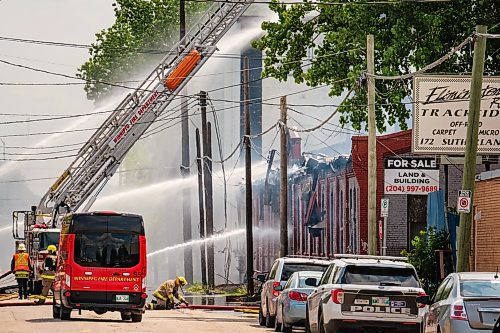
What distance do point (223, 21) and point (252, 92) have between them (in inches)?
1810

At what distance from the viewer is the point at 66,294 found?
31094mm

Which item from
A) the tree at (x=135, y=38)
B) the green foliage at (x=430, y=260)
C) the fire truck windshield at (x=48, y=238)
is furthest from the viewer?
the tree at (x=135, y=38)

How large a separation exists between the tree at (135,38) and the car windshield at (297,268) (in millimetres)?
50226

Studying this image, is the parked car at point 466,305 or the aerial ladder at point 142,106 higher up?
the aerial ladder at point 142,106

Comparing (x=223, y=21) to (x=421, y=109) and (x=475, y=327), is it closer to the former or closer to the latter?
(x=421, y=109)

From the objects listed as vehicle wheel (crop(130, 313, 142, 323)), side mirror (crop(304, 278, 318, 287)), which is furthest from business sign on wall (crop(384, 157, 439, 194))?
side mirror (crop(304, 278, 318, 287))

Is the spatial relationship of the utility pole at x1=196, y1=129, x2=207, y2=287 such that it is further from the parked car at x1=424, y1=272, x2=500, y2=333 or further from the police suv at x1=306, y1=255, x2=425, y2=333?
the parked car at x1=424, y1=272, x2=500, y2=333

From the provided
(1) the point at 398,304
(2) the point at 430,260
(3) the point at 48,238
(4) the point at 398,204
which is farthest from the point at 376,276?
(4) the point at 398,204

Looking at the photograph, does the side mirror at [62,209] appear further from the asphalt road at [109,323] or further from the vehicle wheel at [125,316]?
the vehicle wheel at [125,316]

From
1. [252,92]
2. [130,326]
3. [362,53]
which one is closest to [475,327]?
[130,326]

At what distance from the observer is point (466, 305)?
1853cm

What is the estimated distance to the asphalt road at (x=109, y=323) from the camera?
27.1m

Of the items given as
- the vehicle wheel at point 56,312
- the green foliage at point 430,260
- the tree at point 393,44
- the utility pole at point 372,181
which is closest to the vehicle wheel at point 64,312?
the vehicle wheel at point 56,312

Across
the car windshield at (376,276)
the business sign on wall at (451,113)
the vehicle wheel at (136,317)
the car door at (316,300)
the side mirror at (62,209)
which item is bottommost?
the vehicle wheel at (136,317)
